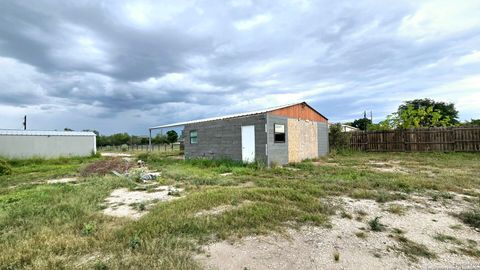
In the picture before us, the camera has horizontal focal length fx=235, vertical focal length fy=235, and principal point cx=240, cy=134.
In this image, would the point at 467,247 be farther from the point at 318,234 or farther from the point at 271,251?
the point at 271,251

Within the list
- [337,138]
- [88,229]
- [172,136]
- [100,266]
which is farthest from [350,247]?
[172,136]

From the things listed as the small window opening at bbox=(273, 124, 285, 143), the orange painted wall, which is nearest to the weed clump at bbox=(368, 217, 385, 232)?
the small window opening at bbox=(273, 124, 285, 143)

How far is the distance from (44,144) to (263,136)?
64.5 feet

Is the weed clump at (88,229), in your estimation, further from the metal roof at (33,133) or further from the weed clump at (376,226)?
the metal roof at (33,133)

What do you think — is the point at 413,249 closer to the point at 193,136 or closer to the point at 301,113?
the point at 301,113

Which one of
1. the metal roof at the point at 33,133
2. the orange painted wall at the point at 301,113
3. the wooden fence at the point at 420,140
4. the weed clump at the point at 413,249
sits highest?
the orange painted wall at the point at 301,113

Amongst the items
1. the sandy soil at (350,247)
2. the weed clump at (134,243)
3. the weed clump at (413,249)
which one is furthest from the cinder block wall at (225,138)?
the weed clump at (134,243)

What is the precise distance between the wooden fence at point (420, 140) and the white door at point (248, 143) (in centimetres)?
1133

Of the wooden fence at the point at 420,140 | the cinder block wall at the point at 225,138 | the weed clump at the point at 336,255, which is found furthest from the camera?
the wooden fence at the point at 420,140

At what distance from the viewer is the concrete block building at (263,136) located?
35.1 ft

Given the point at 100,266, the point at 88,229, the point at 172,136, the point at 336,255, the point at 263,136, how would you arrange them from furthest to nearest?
the point at 172,136 → the point at 263,136 → the point at 88,229 → the point at 336,255 → the point at 100,266

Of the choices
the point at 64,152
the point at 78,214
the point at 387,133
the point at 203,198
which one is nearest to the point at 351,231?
the point at 203,198

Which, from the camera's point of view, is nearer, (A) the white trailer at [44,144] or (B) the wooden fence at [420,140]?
(B) the wooden fence at [420,140]

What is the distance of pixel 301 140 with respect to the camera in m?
12.9
